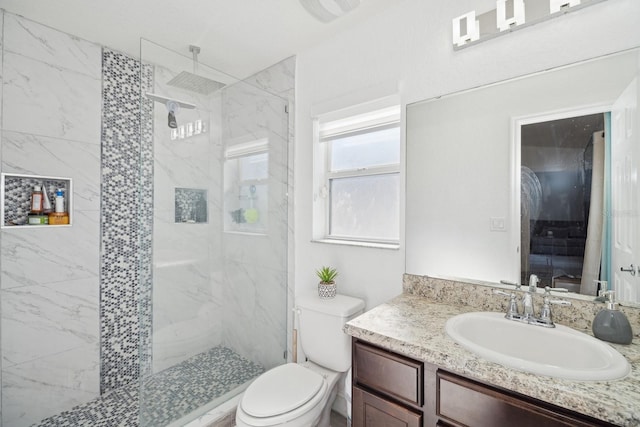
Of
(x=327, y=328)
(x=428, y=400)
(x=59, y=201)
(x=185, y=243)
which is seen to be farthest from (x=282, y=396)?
(x=59, y=201)

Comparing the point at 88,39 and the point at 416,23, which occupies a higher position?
the point at 88,39

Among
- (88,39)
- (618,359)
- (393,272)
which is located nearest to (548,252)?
(618,359)

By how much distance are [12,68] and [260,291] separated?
6.84 feet

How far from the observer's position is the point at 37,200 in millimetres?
1841

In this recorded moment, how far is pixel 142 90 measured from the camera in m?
1.71

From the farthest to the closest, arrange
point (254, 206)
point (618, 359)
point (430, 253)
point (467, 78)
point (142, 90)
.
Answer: point (254, 206) → point (142, 90) → point (430, 253) → point (467, 78) → point (618, 359)

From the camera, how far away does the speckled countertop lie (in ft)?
2.33

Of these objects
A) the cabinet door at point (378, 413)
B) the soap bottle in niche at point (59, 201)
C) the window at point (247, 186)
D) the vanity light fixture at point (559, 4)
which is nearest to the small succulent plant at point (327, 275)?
the window at point (247, 186)

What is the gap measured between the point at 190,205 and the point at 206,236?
0.24 metres

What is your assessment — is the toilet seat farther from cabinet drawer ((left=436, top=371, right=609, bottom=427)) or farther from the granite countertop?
cabinet drawer ((left=436, top=371, right=609, bottom=427))

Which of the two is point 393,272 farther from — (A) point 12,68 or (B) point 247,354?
(A) point 12,68

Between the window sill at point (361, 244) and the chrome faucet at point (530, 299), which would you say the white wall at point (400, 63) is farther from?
the chrome faucet at point (530, 299)

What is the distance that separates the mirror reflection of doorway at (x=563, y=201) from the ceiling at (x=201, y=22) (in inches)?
45.2

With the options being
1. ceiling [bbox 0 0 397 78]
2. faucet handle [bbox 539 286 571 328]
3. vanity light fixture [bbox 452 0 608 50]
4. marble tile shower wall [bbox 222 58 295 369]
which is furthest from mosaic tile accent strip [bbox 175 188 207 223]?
faucet handle [bbox 539 286 571 328]
